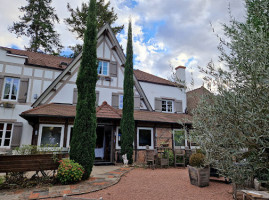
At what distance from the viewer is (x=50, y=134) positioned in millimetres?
10875

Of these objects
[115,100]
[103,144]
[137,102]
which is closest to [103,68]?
[115,100]

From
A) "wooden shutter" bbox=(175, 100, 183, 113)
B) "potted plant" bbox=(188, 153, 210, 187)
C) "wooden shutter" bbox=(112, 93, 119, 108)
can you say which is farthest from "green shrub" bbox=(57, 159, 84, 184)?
"wooden shutter" bbox=(175, 100, 183, 113)

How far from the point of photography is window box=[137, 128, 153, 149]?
505 inches

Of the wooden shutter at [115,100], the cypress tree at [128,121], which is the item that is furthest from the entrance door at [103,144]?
the cypress tree at [128,121]

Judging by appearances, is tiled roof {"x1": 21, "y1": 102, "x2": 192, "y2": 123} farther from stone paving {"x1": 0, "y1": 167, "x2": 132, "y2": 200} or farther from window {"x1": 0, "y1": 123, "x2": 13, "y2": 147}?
stone paving {"x1": 0, "y1": 167, "x2": 132, "y2": 200}

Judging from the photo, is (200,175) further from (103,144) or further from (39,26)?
(39,26)

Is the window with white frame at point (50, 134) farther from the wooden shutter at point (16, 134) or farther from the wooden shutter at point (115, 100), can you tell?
the wooden shutter at point (115, 100)

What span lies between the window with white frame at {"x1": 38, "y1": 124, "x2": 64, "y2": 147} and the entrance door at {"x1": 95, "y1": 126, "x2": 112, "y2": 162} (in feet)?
9.57

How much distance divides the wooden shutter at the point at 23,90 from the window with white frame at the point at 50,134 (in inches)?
119

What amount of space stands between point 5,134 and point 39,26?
15.5 meters

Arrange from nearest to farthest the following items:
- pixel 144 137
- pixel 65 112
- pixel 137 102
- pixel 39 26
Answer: pixel 65 112
pixel 144 137
pixel 137 102
pixel 39 26

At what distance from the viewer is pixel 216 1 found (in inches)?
186

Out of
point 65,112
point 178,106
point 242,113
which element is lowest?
point 242,113

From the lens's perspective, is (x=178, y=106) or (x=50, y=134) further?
(x=178, y=106)
